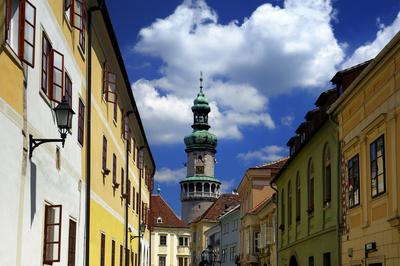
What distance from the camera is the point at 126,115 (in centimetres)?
2797

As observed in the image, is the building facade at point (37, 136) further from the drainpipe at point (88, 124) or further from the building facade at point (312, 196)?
the building facade at point (312, 196)

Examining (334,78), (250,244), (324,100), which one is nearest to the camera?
(334,78)

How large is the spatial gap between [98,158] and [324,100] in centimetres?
1060

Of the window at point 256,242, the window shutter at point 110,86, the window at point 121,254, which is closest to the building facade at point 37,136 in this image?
the window shutter at point 110,86

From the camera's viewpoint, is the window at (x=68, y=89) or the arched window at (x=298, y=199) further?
the arched window at (x=298, y=199)

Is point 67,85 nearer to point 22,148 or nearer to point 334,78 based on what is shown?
point 22,148

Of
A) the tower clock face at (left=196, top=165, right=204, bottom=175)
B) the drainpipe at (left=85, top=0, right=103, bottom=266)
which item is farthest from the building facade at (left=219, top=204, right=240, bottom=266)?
the tower clock face at (left=196, top=165, right=204, bottom=175)

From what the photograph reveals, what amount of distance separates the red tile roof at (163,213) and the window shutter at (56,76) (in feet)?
291

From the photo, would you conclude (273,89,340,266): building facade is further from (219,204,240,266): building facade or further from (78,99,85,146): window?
(219,204,240,266): building facade

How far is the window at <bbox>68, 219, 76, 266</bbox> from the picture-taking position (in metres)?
15.1

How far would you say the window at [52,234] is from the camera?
12.6 metres

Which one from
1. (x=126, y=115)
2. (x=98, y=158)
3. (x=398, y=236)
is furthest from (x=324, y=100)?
(x=398, y=236)

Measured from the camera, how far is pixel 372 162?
17.2 m

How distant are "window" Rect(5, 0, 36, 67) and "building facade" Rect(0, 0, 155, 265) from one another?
14 millimetres
